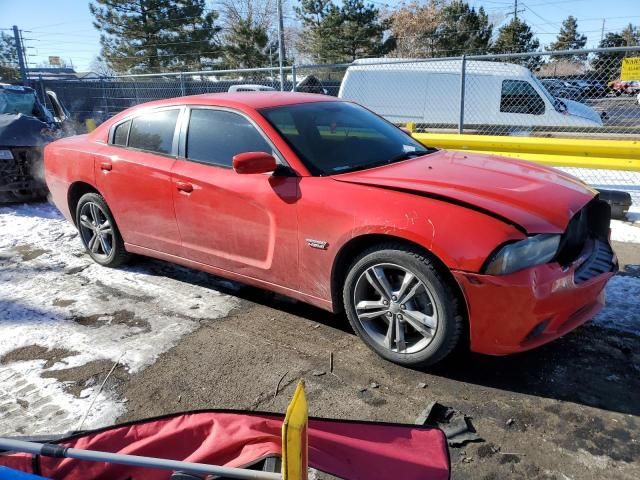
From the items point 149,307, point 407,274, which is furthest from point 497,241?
point 149,307

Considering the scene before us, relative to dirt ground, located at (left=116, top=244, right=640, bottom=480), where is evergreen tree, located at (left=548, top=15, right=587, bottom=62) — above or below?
above

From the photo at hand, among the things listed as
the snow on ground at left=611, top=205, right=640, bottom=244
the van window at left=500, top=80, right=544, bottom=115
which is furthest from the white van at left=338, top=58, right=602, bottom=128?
the snow on ground at left=611, top=205, right=640, bottom=244

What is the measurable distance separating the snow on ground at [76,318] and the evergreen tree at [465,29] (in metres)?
40.3

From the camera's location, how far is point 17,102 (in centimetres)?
952

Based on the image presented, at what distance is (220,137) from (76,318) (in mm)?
1720

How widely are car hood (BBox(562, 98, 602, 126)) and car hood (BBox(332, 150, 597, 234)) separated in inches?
485

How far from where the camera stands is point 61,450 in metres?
1.76

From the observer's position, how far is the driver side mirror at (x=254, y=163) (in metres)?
3.21

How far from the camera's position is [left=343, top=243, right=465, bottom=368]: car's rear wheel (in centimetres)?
275

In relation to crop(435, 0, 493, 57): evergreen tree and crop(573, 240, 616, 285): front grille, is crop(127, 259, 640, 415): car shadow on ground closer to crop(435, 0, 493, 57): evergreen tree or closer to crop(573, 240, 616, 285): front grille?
crop(573, 240, 616, 285): front grille

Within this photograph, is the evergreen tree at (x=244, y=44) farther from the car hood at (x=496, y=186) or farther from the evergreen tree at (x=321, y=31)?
the car hood at (x=496, y=186)

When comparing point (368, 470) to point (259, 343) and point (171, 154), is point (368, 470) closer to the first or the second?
point (259, 343)

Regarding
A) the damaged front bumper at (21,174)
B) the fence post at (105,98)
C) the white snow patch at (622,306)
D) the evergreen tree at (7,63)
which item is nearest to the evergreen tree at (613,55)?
the white snow patch at (622,306)

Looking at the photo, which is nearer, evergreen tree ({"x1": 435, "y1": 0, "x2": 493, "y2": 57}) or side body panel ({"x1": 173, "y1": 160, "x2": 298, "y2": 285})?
side body panel ({"x1": 173, "y1": 160, "x2": 298, "y2": 285})
